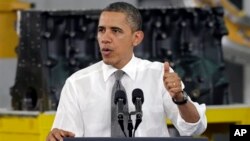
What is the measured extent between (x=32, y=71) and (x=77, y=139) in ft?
14.8

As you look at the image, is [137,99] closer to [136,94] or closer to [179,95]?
[136,94]

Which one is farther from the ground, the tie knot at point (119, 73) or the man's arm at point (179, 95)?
the tie knot at point (119, 73)

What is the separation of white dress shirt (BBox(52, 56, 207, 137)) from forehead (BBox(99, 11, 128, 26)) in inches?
9.2

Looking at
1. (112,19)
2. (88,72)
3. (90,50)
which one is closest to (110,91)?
(88,72)

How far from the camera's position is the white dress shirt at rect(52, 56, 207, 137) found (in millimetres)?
4820

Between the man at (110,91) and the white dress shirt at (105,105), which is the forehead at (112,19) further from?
the white dress shirt at (105,105)

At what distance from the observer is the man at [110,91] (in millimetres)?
4770

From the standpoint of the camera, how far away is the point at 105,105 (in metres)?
4.84

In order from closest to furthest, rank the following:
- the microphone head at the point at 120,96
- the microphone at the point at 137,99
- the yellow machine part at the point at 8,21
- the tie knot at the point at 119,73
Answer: the microphone at the point at 137,99 < the microphone head at the point at 120,96 < the tie knot at the point at 119,73 < the yellow machine part at the point at 8,21

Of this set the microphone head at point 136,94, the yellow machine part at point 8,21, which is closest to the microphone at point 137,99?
the microphone head at point 136,94

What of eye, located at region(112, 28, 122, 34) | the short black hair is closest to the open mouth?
eye, located at region(112, 28, 122, 34)

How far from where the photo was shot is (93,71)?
5.00 metres

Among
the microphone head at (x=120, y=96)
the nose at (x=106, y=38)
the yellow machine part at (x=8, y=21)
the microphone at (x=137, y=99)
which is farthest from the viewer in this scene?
the yellow machine part at (x=8, y=21)

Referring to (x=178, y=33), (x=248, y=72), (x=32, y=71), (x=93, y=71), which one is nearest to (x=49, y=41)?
(x=32, y=71)
